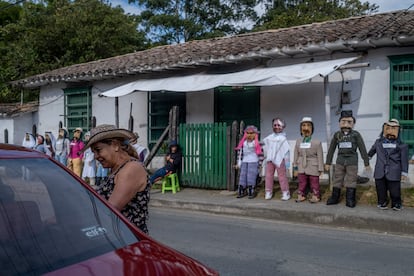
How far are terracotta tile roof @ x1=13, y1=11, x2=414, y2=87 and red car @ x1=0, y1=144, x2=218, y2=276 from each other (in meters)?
8.02

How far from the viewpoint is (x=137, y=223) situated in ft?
10.3

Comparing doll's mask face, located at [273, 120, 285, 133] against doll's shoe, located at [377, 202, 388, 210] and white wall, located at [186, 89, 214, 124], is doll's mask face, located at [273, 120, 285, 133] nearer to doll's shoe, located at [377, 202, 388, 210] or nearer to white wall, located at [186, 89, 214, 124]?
doll's shoe, located at [377, 202, 388, 210]

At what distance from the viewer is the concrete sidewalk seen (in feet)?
24.6

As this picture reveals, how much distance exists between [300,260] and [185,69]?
8331 mm

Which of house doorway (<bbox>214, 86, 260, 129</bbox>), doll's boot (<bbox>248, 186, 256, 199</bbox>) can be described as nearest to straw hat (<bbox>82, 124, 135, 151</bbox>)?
doll's boot (<bbox>248, 186, 256, 199</bbox>)

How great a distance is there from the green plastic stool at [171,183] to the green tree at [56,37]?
14190mm

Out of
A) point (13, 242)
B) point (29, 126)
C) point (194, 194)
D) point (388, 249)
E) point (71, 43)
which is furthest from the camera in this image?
point (71, 43)

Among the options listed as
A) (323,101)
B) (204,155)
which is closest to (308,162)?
(323,101)

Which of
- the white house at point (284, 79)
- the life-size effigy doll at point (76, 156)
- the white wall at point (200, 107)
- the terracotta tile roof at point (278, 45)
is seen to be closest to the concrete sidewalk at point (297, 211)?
the white house at point (284, 79)

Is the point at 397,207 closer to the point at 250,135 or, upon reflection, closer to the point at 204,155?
the point at 250,135

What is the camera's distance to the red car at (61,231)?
2012 millimetres

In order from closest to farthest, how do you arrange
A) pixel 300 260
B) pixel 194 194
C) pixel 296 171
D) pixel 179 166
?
pixel 300 260 < pixel 296 171 < pixel 194 194 < pixel 179 166

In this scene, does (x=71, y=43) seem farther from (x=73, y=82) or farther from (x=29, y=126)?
(x=73, y=82)

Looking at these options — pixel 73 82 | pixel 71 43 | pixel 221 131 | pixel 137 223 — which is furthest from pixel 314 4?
pixel 137 223
